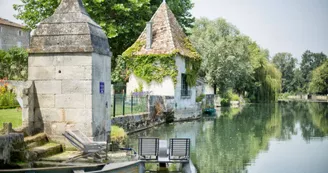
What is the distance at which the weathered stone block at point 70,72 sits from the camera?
1020cm

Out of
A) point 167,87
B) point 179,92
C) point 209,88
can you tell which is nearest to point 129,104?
point 167,87

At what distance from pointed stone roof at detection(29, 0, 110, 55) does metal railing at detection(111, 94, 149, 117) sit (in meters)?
10.6

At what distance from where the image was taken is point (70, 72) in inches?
403

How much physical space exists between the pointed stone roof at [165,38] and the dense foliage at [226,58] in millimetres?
15929

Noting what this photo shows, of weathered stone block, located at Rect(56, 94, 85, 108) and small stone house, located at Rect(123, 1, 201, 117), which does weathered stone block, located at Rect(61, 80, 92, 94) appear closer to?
weathered stone block, located at Rect(56, 94, 85, 108)

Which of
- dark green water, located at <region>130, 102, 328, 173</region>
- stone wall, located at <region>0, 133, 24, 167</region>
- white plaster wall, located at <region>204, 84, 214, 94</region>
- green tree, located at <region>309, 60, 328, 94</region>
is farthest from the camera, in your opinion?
green tree, located at <region>309, 60, 328, 94</region>

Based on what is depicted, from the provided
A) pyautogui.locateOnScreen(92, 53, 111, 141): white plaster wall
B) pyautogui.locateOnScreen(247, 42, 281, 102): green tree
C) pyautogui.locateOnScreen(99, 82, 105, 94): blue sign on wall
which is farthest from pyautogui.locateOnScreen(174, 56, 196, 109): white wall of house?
pyautogui.locateOnScreen(247, 42, 281, 102): green tree

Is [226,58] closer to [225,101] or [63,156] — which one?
[225,101]

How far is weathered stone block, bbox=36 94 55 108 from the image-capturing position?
1038 centimetres

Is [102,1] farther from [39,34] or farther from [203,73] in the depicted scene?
[203,73]

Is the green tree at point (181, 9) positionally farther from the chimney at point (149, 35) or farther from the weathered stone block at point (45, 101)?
the weathered stone block at point (45, 101)

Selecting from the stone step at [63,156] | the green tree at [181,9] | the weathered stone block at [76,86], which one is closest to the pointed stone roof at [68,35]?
the weathered stone block at [76,86]

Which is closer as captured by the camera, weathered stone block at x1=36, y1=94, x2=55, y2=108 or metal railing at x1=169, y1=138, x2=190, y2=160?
weathered stone block at x1=36, y1=94, x2=55, y2=108

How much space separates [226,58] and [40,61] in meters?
39.4
